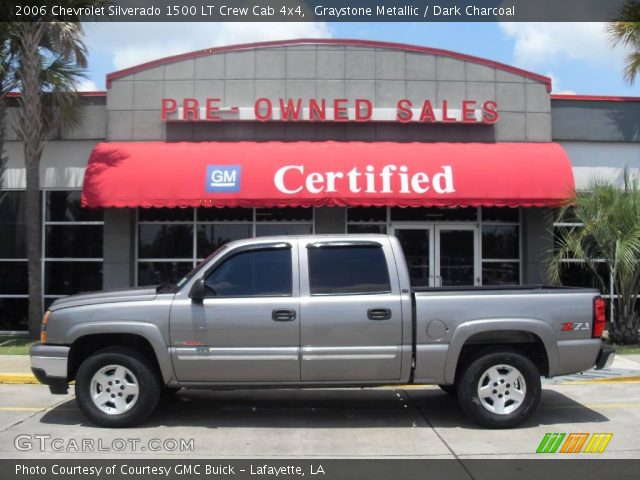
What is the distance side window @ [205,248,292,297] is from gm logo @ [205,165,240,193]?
6.12m

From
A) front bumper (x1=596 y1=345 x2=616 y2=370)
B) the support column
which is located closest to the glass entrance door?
the support column

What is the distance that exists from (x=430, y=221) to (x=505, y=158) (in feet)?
7.01

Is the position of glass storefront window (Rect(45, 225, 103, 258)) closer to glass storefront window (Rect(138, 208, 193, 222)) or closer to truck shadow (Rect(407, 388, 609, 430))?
glass storefront window (Rect(138, 208, 193, 222))

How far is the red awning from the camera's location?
13.0 m

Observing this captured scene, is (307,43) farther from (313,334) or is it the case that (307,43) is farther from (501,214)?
(313,334)

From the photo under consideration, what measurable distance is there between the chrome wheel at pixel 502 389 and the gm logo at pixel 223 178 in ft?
24.2

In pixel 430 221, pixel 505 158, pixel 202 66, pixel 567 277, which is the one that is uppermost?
pixel 202 66

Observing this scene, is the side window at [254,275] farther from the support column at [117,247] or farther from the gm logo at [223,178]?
the support column at [117,247]

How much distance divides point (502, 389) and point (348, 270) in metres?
2.07

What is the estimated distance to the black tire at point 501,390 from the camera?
6898mm
